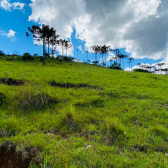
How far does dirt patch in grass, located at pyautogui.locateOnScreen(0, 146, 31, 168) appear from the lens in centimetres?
275

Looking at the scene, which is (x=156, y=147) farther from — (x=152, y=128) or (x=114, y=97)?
(x=114, y=97)

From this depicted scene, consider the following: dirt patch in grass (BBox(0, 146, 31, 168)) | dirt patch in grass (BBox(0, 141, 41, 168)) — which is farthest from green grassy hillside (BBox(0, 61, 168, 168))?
dirt patch in grass (BBox(0, 146, 31, 168))

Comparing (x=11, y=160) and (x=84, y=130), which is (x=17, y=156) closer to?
(x=11, y=160)

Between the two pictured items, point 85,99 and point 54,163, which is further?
point 85,99

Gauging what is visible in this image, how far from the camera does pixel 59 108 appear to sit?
536cm

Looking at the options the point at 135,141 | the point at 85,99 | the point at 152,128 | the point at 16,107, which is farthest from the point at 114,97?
the point at 16,107

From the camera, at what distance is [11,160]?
9.37ft

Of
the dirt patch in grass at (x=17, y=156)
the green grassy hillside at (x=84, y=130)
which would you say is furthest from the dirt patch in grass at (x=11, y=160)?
the green grassy hillside at (x=84, y=130)

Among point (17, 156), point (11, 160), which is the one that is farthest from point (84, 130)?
point (11, 160)

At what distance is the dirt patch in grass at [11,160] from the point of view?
2.75 meters

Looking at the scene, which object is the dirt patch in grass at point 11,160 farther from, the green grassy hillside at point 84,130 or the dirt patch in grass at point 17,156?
the green grassy hillside at point 84,130

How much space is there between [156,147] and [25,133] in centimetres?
404

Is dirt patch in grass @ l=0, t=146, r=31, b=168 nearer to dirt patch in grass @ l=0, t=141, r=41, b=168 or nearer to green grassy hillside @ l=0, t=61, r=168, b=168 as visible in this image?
dirt patch in grass @ l=0, t=141, r=41, b=168

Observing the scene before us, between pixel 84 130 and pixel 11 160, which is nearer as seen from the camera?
pixel 11 160
